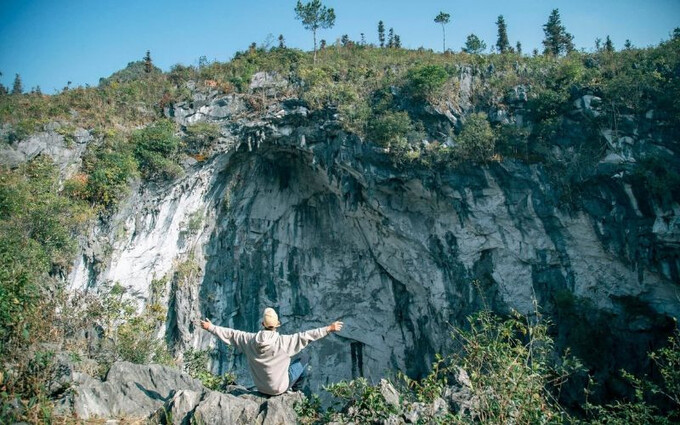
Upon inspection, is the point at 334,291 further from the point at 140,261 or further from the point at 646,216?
the point at 646,216

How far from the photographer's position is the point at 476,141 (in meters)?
16.9

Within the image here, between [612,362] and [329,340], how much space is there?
32.8 feet

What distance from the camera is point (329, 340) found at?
66.9ft

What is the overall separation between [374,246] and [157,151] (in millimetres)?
8512

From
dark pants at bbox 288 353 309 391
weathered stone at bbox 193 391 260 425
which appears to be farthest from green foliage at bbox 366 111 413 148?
weathered stone at bbox 193 391 260 425

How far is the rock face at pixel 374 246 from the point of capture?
50.8ft

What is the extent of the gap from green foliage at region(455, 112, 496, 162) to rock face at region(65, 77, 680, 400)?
45 cm

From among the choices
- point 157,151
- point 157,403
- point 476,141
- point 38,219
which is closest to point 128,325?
point 38,219

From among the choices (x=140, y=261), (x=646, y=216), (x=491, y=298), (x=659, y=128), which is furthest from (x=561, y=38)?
(x=140, y=261)

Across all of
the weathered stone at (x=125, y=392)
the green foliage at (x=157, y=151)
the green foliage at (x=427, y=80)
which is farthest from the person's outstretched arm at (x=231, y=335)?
the green foliage at (x=427, y=80)

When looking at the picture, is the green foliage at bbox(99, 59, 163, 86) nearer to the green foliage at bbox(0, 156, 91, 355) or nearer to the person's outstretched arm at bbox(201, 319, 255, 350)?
the green foliage at bbox(0, 156, 91, 355)

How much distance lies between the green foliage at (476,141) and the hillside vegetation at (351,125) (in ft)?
0.15

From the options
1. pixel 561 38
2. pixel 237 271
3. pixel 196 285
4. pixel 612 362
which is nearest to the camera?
pixel 612 362

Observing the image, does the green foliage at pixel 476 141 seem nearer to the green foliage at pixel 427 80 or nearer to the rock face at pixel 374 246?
the rock face at pixel 374 246
